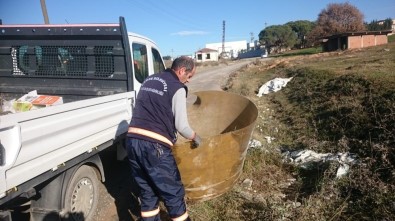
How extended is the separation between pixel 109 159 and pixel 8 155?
3784mm

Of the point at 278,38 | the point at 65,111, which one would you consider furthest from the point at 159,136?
the point at 278,38

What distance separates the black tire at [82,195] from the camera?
346 centimetres

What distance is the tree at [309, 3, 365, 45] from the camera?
63.9 metres

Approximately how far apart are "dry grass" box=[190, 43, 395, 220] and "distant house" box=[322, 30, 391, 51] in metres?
35.1

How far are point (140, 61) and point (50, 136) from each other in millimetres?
2751

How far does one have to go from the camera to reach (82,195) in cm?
378

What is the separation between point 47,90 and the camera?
5117mm

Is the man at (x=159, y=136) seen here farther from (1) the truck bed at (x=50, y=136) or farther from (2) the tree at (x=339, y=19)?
(2) the tree at (x=339, y=19)

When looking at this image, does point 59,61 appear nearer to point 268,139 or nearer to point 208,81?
point 268,139

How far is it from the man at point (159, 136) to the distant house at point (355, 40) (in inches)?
1620

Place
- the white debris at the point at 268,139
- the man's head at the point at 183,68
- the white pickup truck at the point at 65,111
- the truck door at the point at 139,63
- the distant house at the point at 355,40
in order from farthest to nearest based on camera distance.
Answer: the distant house at the point at 355,40 → the white debris at the point at 268,139 → the truck door at the point at 139,63 → the man's head at the point at 183,68 → the white pickup truck at the point at 65,111

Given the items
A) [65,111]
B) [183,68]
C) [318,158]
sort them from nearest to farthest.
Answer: [65,111] → [183,68] → [318,158]

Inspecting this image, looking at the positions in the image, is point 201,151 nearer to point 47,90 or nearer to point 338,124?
point 47,90

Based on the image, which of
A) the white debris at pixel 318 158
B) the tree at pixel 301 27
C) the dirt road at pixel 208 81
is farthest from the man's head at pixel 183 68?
the tree at pixel 301 27
